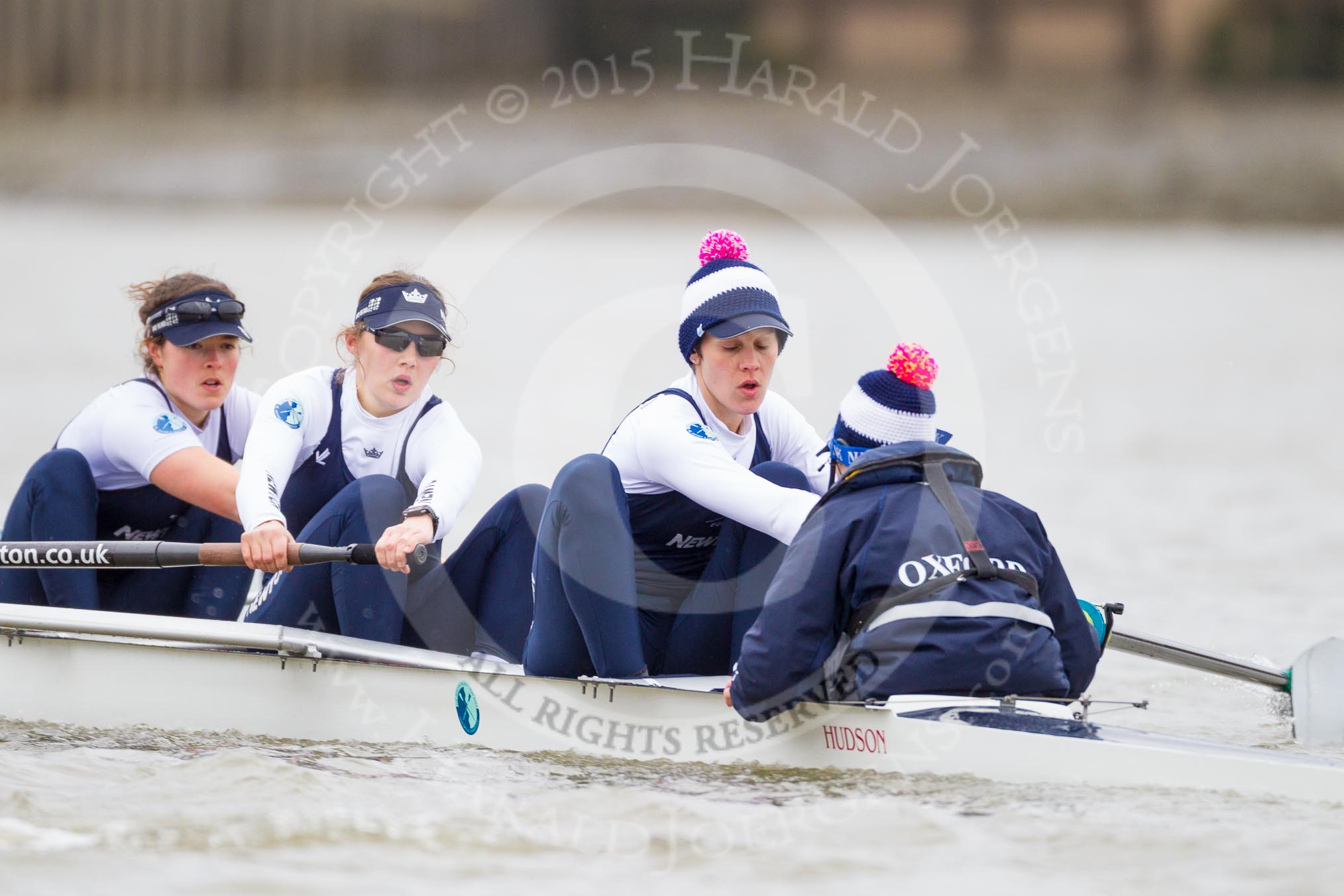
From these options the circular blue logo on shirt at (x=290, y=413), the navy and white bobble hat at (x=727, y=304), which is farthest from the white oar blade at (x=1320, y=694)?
the circular blue logo on shirt at (x=290, y=413)

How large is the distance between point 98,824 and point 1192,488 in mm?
10116

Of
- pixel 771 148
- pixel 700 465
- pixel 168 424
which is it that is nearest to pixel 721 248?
pixel 700 465

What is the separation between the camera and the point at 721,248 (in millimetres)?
4949

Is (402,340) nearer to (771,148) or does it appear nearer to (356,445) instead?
(356,445)

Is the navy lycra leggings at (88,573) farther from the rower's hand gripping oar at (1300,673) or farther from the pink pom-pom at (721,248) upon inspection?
the rower's hand gripping oar at (1300,673)

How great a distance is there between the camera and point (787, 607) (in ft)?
13.0

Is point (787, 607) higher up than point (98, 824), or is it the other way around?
point (787, 607)

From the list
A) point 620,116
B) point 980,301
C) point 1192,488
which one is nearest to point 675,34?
point 620,116

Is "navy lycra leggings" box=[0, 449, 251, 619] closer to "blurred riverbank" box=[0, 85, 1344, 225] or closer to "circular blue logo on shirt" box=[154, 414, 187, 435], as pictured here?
"circular blue logo on shirt" box=[154, 414, 187, 435]

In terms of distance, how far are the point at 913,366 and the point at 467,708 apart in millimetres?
1715

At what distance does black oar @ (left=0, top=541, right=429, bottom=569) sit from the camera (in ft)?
16.1

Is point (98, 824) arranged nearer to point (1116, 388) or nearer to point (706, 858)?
point (706, 858)

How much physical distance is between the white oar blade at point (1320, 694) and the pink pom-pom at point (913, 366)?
178 centimetres

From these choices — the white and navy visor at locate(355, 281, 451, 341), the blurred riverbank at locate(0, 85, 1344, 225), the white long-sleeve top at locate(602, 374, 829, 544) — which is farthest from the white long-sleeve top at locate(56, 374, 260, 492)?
the blurred riverbank at locate(0, 85, 1344, 225)
